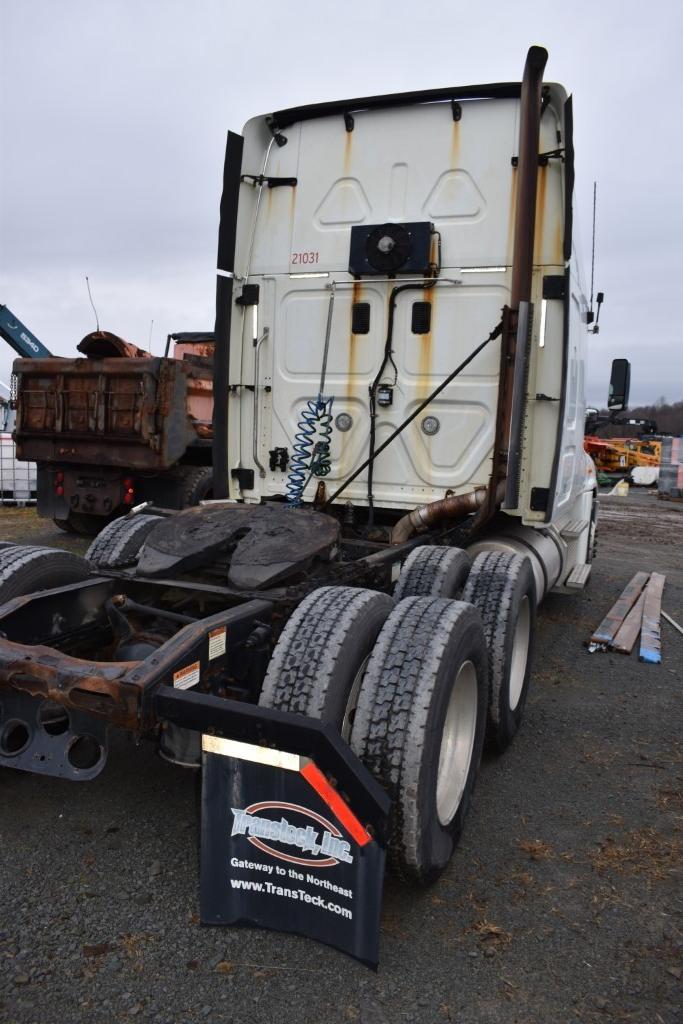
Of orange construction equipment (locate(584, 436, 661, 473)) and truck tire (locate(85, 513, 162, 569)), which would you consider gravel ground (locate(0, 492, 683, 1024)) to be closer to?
truck tire (locate(85, 513, 162, 569))

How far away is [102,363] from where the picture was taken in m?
8.94

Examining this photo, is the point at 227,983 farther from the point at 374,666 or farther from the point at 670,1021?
the point at 670,1021

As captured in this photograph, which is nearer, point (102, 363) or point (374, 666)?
point (374, 666)

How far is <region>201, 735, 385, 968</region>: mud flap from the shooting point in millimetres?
2170

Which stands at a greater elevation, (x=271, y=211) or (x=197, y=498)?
(x=271, y=211)

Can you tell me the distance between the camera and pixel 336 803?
2162mm

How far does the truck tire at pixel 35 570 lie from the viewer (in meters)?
3.46

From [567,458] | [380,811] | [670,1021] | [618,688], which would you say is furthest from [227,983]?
[567,458]

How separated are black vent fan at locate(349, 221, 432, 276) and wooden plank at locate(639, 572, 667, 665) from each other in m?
3.26

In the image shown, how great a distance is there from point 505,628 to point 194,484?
621 centimetres

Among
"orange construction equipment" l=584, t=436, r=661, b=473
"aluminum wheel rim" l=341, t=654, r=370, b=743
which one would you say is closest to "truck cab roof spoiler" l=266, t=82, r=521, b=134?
"aluminum wheel rim" l=341, t=654, r=370, b=743

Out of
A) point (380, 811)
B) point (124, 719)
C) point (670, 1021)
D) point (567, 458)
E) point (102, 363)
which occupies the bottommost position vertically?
point (670, 1021)

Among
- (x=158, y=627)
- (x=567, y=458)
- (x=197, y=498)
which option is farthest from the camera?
(x=197, y=498)

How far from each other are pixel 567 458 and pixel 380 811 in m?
3.96
